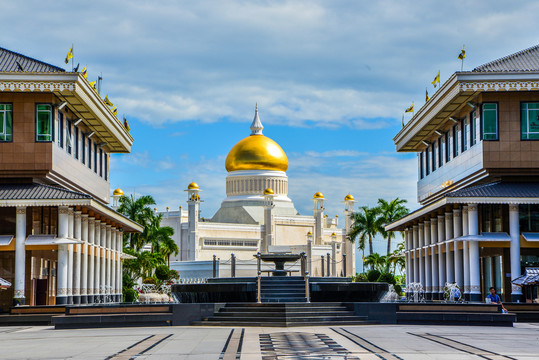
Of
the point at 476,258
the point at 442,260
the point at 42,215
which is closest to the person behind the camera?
the point at 476,258

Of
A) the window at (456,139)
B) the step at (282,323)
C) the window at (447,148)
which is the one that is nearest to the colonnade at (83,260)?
the step at (282,323)

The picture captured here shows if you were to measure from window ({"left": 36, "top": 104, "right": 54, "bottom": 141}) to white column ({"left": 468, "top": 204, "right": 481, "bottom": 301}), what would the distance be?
18.0 meters

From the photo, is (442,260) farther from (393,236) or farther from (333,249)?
(333,249)

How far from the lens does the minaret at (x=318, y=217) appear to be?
10181cm

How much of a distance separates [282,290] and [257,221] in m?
66.2

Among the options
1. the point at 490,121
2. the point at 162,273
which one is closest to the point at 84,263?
the point at 490,121

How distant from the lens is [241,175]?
10481 centimetres

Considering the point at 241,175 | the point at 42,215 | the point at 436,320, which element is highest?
the point at 241,175

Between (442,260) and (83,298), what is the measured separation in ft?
60.3

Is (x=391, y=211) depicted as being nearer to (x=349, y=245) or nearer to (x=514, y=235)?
Result: (x=349, y=245)

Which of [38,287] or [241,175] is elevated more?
[241,175]

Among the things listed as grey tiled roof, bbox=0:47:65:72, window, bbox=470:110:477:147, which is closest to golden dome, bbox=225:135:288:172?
window, bbox=470:110:477:147

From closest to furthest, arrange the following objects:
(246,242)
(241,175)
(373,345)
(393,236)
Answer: (373,345) < (393,236) < (246,242) < (241,175)

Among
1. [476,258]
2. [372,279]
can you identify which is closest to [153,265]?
[372,279]
